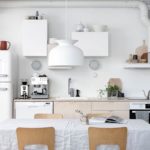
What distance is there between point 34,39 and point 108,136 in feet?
10.5

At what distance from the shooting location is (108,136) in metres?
3.09

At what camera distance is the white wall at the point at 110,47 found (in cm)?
619

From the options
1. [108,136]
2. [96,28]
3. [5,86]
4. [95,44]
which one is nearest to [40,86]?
[5,86]

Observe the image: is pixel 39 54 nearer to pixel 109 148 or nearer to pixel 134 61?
pixel 134 61

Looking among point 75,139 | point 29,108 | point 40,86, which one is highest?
point 40,86

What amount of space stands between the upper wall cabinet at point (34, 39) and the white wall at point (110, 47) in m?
0.41

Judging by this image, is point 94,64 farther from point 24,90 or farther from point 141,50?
point 24,90

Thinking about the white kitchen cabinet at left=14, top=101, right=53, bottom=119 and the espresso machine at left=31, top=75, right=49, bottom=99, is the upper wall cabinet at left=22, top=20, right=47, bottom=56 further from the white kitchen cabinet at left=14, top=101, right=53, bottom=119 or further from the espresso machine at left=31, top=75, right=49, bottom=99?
the white kitchen cabinet at left=14, top=101, right=53, bottom=119

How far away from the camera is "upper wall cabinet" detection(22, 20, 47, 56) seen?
19.0ft

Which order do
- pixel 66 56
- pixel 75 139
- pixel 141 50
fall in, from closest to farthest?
pixel 75 139 < pixel 66 56 < pixel 141 50

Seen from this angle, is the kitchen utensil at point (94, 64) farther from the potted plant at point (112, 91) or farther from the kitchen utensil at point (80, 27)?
the kitchen utensil at point (80, 27)

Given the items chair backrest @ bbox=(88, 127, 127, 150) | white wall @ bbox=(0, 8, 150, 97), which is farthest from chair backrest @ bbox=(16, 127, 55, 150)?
white wall @ bbox=(0, 8, 150, 97)

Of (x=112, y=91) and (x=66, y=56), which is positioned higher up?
(x=66, y=56)

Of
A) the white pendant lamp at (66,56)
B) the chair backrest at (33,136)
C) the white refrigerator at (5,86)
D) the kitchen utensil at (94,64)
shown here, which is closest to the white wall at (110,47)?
the kitchen utensil at (94,64)
